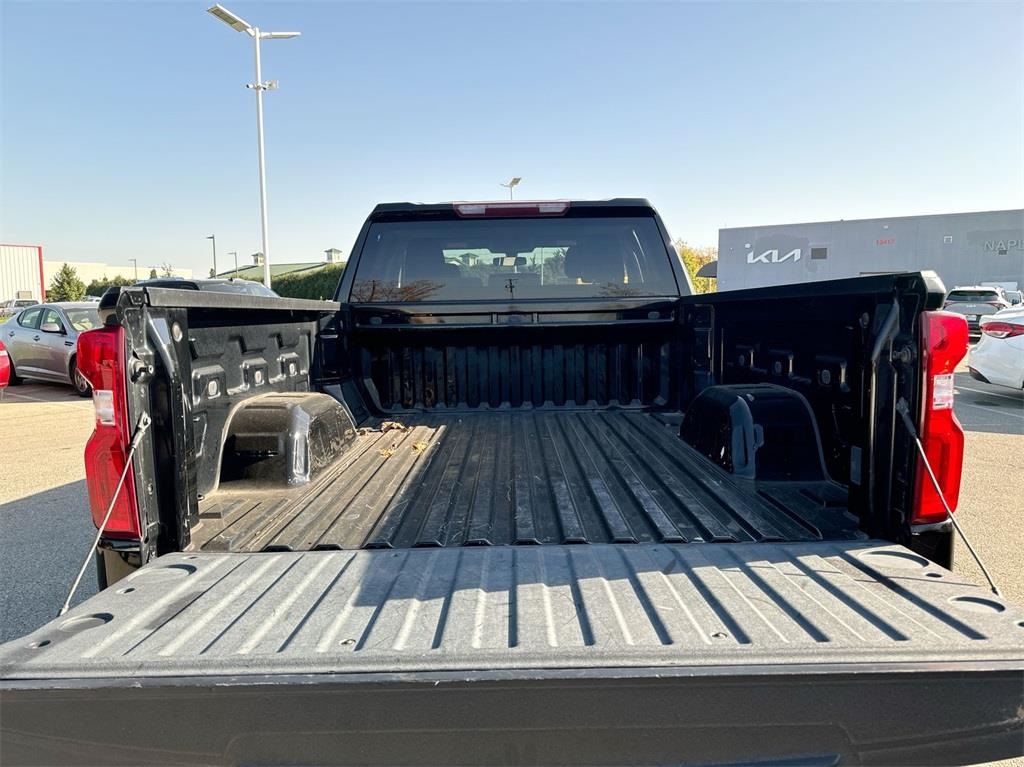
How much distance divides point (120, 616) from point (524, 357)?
2.89 meters

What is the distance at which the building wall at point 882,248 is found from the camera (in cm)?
2581

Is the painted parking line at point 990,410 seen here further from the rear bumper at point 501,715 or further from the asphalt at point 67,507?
the rear bumper at point 501,715

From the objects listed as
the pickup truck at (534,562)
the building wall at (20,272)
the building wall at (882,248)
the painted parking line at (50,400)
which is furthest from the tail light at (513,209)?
the building wall at (20,272)

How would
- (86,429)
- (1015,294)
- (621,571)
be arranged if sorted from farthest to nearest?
(1015,294) → (86,429) → (621,571)

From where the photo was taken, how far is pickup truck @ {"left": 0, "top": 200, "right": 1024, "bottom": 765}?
4.20 feet

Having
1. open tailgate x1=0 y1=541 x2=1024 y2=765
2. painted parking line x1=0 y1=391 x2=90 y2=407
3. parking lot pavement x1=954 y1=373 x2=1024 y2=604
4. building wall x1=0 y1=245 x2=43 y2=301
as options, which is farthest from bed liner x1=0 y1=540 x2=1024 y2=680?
building wall x1=0 y1=245 x2=43 y2=301

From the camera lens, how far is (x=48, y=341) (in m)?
12.1

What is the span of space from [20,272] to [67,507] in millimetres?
69766

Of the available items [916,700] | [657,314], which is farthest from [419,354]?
[916,700]

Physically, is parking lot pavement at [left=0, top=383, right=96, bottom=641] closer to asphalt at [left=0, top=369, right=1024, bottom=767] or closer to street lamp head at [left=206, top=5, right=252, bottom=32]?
asphalt at [left=0, top=369, right=1024, bottom=767]

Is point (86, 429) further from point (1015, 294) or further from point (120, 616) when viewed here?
point (1015, 294)

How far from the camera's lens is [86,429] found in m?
9.04

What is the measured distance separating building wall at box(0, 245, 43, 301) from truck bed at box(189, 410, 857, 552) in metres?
68.0

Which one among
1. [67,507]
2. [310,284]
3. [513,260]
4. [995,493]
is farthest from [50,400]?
[310,284]
